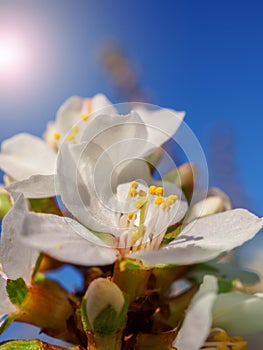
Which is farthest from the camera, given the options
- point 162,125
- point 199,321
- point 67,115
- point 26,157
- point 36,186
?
point 67,115

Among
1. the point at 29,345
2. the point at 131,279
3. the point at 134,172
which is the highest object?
the point at 134,172

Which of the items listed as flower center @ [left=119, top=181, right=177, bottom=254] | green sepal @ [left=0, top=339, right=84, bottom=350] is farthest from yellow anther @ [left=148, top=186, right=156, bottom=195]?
green sepal @ [left=0, top=339, right=84, bottom=350]

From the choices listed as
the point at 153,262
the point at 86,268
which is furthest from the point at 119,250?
the point at 86,268

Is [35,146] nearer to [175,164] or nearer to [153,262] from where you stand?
[175,164]

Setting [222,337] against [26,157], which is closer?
[222,337]

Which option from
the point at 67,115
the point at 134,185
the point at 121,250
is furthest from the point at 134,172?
the point at 67,115

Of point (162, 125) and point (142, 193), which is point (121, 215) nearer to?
point (142, 193)
